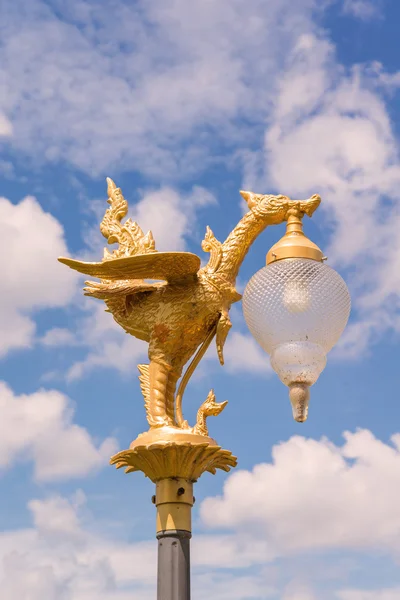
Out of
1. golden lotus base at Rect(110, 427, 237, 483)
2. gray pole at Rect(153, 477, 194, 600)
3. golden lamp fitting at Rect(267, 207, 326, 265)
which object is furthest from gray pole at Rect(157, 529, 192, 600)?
golden lamp fitting at Rect(267, 207, 326, 265)

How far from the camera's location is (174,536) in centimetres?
566

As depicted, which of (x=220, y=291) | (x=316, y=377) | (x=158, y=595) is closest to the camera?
(x=316, y=377)

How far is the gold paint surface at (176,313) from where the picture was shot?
229 inches

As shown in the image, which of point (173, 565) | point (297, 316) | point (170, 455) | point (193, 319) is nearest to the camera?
point (297, 316)

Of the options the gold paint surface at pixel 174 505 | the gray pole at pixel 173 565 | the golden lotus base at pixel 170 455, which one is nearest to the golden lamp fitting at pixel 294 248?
the golden lotus base at pixel 170 455

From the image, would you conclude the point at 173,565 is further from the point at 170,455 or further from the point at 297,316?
the point at 297,316

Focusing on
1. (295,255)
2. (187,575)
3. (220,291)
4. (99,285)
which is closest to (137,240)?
(99,285)

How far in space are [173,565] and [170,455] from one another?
741 mm

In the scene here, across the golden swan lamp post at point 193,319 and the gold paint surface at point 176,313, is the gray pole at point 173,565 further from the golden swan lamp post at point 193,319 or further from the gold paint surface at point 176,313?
the gold paint surface at point 176,313

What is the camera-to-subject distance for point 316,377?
5145 mm

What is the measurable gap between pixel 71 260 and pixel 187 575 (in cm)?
234

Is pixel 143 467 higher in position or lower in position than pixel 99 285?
lower

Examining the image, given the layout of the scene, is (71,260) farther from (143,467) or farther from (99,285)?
(143,467)

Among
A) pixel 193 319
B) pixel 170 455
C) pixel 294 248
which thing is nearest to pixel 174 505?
pixel 170 455
